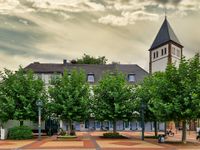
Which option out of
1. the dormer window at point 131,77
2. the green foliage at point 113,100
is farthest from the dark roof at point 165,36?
the green foliage at point 113,100

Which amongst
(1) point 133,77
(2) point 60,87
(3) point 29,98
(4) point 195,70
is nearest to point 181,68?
(4) point 195,70

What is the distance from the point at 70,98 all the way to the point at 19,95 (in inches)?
257

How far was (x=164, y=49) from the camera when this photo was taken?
92.5 m

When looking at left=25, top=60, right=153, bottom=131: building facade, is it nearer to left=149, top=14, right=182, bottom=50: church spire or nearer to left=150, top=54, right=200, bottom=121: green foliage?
left=149, top=14, right=182, bottom=50: church spire

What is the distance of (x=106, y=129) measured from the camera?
8519cm

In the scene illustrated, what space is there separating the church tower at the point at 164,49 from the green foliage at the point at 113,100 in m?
39.1

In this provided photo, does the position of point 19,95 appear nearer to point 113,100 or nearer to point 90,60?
point 113,100

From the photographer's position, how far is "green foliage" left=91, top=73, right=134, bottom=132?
165ft

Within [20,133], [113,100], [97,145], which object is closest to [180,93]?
[97,145]

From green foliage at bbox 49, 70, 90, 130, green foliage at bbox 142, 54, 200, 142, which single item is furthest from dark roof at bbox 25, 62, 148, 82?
green foliage at bbox 142, 54, 200, 142

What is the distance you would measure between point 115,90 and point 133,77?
114ft

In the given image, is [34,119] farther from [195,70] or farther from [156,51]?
[156,51]

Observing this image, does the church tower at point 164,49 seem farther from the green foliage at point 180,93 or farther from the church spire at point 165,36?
the green foliage at point 180,93

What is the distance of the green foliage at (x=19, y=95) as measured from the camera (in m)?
51.3
